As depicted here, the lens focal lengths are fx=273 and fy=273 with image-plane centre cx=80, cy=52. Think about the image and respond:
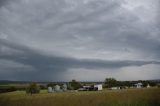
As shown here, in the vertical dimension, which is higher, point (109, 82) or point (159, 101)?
point (109, 82)

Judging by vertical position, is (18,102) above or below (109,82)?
below

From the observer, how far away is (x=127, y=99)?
13.3m

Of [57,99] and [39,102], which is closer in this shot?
[39,102]

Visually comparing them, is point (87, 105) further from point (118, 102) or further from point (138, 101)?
point (138, 101)

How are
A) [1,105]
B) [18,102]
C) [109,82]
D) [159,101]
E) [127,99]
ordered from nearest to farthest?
[1,105]
[18,102]
[159,101]
[127,99]
[109,82]

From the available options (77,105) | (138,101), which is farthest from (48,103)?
(138,101)

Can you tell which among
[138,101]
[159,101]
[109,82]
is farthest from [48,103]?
[109,82]

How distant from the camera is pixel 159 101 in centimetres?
1249

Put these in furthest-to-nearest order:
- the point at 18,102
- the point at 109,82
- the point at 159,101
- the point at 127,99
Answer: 1. the point at 109,82
2. the point at 127,99
3. the point at 159,101
4. the point at 18,102

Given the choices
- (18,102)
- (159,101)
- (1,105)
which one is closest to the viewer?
(1,105)

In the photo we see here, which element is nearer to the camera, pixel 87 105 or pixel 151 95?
Answer: pixel 87 105

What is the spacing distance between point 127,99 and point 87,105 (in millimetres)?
2452

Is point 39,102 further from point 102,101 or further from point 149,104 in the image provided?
point 149,104

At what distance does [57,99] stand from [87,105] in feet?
5.48
